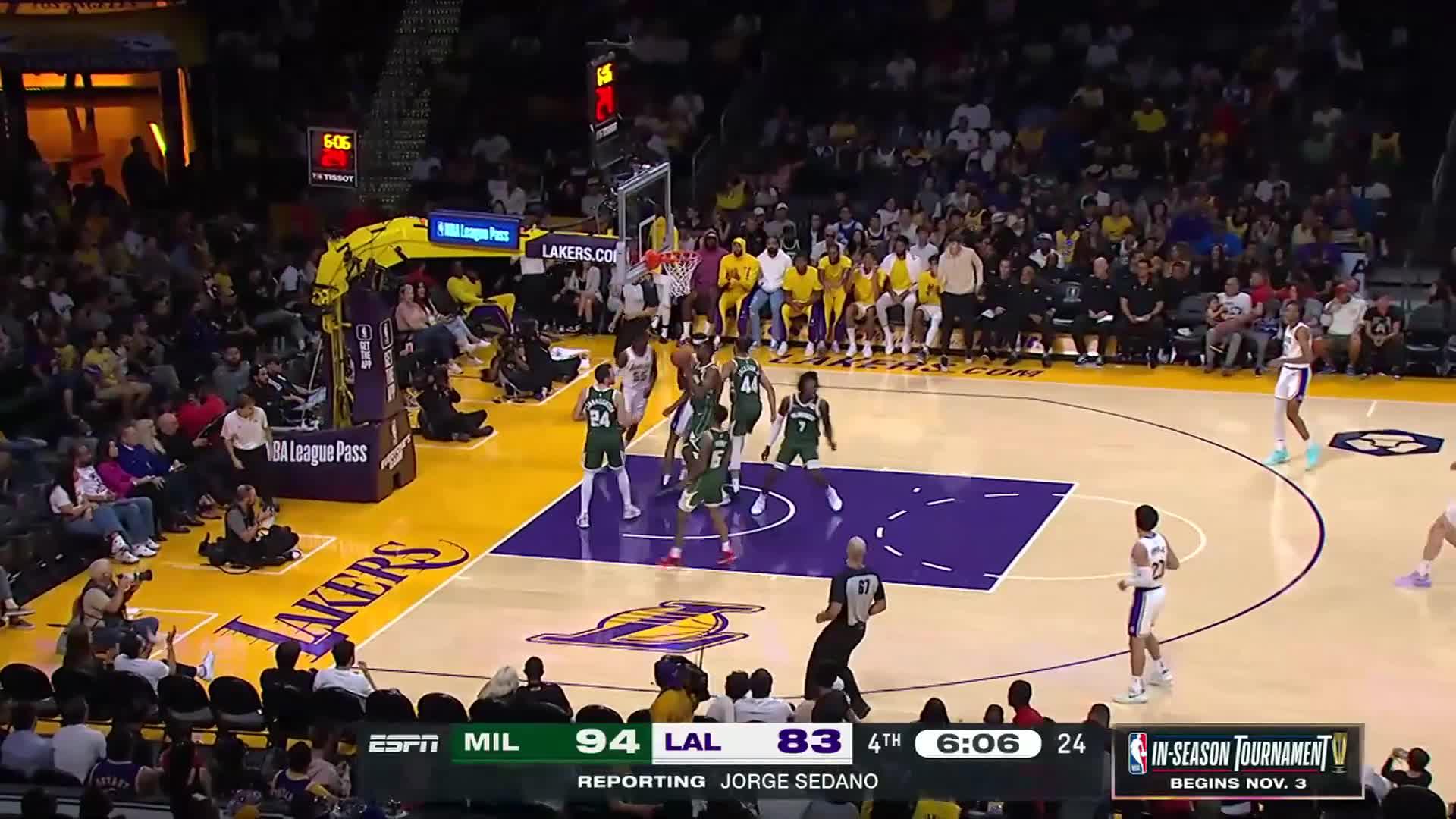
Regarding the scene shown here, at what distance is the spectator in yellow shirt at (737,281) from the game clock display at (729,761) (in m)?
14.1

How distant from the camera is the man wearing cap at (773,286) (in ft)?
80.4

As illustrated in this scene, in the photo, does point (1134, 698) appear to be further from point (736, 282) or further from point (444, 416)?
point (736, 282)

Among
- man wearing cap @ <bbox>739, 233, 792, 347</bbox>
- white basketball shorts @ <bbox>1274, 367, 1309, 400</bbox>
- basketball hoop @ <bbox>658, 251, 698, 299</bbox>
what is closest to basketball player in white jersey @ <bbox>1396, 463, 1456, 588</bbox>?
white basketball shorts @ <bbox>1274, 367, 1309, 400</bbox>

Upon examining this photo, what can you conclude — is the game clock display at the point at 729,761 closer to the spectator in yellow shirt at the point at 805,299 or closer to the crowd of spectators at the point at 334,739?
the crowd of spectators at the point at 334,739

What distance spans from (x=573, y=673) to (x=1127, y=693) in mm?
4041

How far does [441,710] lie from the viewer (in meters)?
11.8

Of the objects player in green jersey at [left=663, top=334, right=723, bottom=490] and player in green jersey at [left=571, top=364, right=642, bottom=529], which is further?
player in green jersey at [left=571, top=364, right=642, bottom=529]

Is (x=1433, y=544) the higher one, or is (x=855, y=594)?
(x=855, y=594)

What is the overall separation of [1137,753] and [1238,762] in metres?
0.52

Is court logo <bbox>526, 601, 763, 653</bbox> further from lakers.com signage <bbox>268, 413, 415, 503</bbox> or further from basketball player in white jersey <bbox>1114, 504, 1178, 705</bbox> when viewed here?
lakers.com signage <bbox>268, 413, 415, 503</bbox>

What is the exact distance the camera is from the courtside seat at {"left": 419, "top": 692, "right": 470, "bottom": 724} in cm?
1166

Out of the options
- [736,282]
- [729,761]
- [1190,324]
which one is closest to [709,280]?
[736,282]

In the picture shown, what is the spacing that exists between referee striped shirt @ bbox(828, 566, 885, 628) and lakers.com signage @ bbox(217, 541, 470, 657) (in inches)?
151

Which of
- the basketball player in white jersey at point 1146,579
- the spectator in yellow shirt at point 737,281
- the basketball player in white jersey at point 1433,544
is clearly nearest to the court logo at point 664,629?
the basketball player in white jersey at point 1146,579
